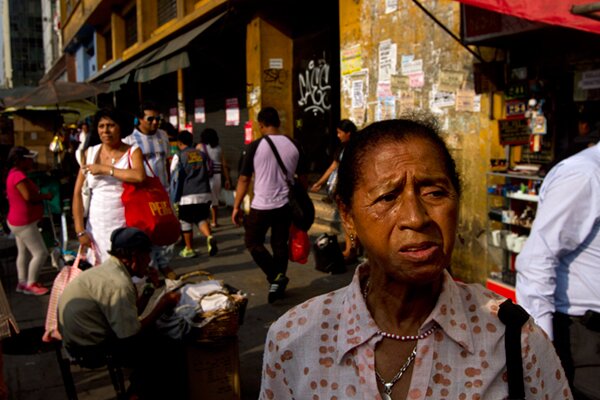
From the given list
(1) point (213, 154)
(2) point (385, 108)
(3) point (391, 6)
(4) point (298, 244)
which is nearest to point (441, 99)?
(2) point (385, 108)

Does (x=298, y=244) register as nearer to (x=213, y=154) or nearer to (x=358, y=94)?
(x=358, y=94)

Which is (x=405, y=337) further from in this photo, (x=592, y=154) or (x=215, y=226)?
(x=215, y=226)

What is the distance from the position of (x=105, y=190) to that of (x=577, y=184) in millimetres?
3740

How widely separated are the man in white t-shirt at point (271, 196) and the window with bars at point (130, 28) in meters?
17.3

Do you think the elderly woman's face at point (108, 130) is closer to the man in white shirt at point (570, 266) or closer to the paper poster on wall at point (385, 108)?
the man in white shirt at point (570, 266)

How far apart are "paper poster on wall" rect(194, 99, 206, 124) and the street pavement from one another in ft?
18.7

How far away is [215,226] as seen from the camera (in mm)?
10898

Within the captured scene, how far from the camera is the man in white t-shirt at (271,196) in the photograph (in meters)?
5.94

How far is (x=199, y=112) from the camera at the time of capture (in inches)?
598

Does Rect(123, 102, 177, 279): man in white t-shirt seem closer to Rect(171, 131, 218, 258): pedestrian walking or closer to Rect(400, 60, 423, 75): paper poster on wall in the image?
Rect(171, 131, 218, 258): pedestrian walking

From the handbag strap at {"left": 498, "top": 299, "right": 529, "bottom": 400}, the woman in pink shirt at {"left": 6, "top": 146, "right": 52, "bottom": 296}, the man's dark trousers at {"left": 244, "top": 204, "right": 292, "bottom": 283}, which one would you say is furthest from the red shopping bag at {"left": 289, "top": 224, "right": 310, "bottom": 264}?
the handbag strap at {"left": 498, "top": 299, "right": 529, "bottom": 400}

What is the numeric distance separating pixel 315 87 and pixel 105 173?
6.45m

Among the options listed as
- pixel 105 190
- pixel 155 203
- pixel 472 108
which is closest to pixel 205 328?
pixel 155 203

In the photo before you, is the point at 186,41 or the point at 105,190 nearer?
the point at 105,190
